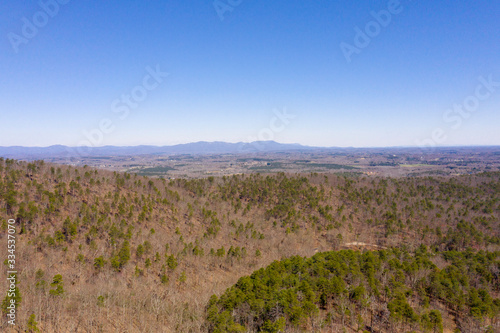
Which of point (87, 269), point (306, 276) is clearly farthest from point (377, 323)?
point (87, 269)

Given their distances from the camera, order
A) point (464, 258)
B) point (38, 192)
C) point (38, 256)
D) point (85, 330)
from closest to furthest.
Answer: point (85, 330)
point (38, 256)
point (464, 258)
point (38, 192)

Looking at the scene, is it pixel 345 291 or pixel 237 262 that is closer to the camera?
pixel 345 291

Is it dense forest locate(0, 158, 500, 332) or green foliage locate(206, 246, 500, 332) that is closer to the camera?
green foliage locate(206, 246, 500, 332)

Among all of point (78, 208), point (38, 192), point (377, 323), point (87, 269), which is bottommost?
point (377, 323)

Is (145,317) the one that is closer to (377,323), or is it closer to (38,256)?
(38,256)

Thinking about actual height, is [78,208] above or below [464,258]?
above

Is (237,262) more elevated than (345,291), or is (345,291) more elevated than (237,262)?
(345,291)

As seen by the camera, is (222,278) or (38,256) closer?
(38,256)

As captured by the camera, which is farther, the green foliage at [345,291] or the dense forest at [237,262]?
the dense forest at [237,262]
